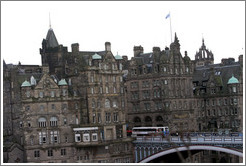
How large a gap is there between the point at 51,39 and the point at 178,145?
3545 centimetres

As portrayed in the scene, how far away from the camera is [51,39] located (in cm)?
12950

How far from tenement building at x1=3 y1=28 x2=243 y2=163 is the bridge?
2.78 m

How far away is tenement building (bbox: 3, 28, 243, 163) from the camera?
114812 millimetres

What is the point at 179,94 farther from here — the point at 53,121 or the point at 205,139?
the point at 53,121

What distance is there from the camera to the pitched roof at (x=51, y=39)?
422ft

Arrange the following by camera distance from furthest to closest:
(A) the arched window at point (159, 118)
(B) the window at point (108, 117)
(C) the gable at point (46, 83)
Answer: (A) the arched window at point (159, 118), (B) the window at point (108, 117), (C) the gable at point (46, 83)

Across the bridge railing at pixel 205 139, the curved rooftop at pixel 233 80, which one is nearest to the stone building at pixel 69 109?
the bridge railing at pixel 205 139

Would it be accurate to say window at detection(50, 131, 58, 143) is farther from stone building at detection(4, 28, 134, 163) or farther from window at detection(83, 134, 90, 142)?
window at detection(83, 134, 90, 142)

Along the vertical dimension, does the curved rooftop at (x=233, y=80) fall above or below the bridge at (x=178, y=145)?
above

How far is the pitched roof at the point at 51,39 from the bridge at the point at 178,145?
25.4 metres

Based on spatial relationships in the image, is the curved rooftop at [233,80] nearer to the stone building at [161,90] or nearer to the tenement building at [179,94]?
the tenement building at [179,94]

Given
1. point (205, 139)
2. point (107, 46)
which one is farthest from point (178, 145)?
point (107, 46)

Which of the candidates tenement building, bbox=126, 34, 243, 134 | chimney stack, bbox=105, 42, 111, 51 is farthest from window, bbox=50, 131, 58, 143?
tenement building, bbox=126, 34, 243, 134

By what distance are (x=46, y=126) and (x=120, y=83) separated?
18151mm
